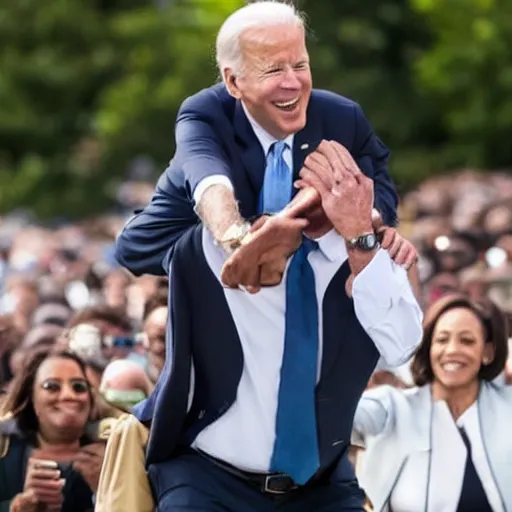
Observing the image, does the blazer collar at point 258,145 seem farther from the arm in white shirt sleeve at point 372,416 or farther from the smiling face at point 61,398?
the smiling face at point 61,398

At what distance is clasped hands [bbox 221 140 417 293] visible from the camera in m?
5.32

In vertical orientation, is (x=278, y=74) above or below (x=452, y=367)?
above

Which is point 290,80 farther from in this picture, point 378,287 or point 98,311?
point 98,311

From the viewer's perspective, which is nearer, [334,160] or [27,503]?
[334,160]

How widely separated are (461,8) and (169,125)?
15.8 feet

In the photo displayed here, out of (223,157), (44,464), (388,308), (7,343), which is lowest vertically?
(44,464)

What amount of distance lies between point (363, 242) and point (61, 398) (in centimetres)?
297

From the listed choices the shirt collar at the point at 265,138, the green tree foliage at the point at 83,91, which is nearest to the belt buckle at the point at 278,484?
the shirt collar at the point at 265,138

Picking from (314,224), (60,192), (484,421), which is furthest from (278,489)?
(60,192)

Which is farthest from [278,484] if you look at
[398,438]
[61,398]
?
[61,398]

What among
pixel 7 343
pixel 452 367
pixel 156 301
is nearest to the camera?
pixel 452 367

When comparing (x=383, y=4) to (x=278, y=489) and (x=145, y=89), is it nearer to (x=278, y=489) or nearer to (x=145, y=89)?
(x=145, y=89)

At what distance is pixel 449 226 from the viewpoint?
17.4 m

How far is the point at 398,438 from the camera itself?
7.78 metres
